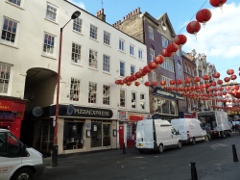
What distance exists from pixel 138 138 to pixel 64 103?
658 cm

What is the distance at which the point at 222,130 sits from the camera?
2461 cm

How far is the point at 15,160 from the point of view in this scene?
6.32 meters

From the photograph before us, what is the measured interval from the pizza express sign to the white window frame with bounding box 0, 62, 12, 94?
4463 mm

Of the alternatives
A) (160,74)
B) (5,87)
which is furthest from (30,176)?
(160,74)

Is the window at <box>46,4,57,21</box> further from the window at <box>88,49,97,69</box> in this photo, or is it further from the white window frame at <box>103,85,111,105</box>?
the white window frame at <box>103,85,111,105</box>

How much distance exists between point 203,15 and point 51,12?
1304 cm

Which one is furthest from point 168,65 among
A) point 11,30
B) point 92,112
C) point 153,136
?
point 11,30

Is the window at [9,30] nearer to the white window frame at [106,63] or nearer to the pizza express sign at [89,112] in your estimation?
the pizza express sign at [89,112]

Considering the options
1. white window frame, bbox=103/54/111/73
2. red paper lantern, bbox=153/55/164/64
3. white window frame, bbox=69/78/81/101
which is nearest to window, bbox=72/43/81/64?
white window frame, bbox=69/78/81/101

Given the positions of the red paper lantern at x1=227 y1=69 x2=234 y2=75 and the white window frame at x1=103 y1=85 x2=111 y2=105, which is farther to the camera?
the white window frame at x1=103 y1=85 x2=111 y2=105

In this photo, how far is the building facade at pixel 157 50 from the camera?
87.4ft

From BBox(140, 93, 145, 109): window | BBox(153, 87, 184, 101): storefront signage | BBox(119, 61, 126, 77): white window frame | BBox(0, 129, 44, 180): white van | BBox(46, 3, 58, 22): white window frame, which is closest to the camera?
BBox(0, 129, 44, 180): white van

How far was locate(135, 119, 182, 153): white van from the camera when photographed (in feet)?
47.1

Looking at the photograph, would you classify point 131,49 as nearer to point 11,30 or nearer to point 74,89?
point 74,89
